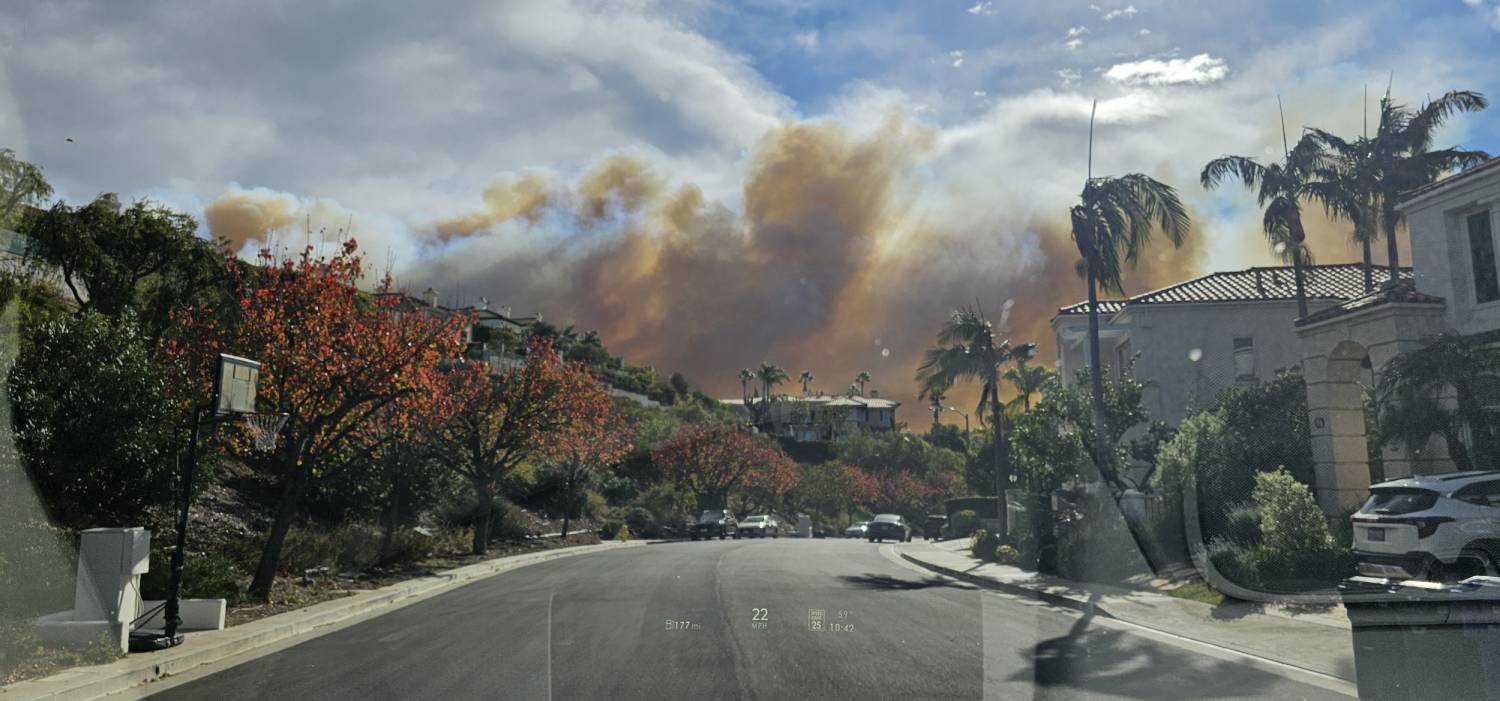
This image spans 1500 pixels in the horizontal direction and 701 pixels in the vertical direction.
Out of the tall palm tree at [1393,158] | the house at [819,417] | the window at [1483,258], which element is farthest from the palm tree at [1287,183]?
the house at [819,417]

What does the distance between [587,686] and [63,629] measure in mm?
6787

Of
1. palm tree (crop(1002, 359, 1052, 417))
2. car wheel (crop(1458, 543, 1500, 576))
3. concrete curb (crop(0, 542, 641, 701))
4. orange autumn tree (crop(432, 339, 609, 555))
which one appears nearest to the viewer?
concrete curb (crop(0, 542, 641, 701))

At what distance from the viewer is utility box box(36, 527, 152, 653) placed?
11664mm

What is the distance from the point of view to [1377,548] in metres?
14.2

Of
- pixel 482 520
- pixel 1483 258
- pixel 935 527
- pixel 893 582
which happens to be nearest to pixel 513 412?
pixel 482 520

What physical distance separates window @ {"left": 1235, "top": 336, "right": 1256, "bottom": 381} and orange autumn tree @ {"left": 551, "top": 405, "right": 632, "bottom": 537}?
2313cm

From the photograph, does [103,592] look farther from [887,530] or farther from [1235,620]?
[887,530]

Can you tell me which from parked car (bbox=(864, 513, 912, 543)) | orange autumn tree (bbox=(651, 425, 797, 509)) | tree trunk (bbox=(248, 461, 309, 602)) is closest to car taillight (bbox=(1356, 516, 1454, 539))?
tree trunk (bbox=(248, 461, 309, 602))

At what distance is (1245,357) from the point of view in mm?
37312

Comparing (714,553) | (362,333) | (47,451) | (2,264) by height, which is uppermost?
(2,264)

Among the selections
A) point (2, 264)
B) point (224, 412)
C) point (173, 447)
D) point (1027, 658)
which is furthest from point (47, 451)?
point (1027, 658)

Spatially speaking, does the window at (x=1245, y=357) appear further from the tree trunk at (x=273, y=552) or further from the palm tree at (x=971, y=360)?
the tree trunk at (x=273, y=552)

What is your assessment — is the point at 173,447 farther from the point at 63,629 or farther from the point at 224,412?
the point at 63,629

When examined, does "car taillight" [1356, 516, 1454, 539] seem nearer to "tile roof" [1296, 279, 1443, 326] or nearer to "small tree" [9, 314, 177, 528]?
"tile roof" [1296, 279, 1443, 326]
